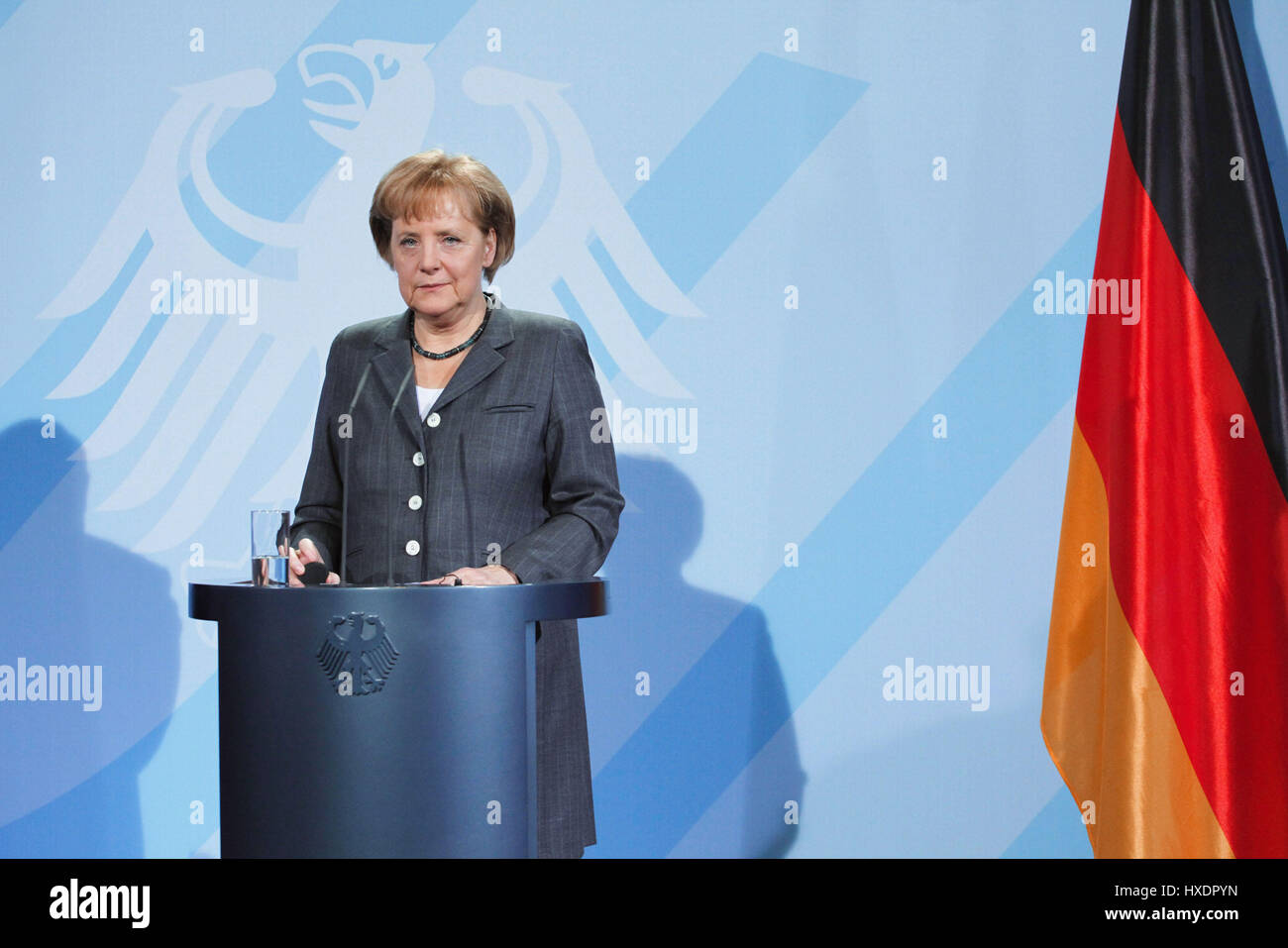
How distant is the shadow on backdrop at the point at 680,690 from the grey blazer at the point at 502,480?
3.73 feet

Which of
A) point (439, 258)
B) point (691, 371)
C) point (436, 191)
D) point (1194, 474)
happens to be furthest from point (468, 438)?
point (1194, 474)

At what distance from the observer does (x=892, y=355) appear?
3414mm

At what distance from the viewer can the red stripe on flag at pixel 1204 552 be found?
2.95 m

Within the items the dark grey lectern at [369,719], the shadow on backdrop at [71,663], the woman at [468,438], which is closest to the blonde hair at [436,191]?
the woman at [468,438]

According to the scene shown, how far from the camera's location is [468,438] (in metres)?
2.14

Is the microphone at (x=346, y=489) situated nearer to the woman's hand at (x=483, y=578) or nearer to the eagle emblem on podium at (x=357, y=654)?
the woman's hand at (x=483, y=578)

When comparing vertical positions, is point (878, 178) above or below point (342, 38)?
below

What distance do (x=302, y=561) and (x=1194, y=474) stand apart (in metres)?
2.15

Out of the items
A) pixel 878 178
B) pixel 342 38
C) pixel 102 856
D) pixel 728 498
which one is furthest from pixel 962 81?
pixel 102 856

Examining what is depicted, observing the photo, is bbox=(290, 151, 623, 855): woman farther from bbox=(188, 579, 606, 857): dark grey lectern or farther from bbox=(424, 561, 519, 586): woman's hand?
bbox=(188, 579, 606, 857): dark grey lectern
